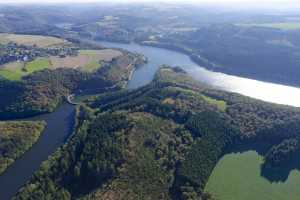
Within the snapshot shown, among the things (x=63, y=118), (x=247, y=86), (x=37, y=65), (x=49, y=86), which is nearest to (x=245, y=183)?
(x=63, y=118)

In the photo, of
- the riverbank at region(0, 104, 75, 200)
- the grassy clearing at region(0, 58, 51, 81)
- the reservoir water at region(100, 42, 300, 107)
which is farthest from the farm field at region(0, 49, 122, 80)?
the riverbank at region(0, 104, 75, 200)

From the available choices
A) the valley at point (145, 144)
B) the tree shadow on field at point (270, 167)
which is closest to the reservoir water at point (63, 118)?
the valley at point (145, 144)

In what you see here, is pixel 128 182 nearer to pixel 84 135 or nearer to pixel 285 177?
pixel 84 135

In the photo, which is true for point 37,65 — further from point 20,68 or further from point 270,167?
point 270,167

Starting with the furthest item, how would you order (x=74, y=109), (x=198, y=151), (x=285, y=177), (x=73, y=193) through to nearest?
1. (x=74, y=109)
2. (x=198, y=151)
3. (x=285, y=177)
4. (x=73, y=193)

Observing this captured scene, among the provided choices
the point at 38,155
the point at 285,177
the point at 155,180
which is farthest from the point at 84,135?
the point at 285,177

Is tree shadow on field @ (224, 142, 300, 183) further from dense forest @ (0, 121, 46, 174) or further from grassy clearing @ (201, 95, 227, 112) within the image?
dense forest @ (0, 121, 46, 174)
